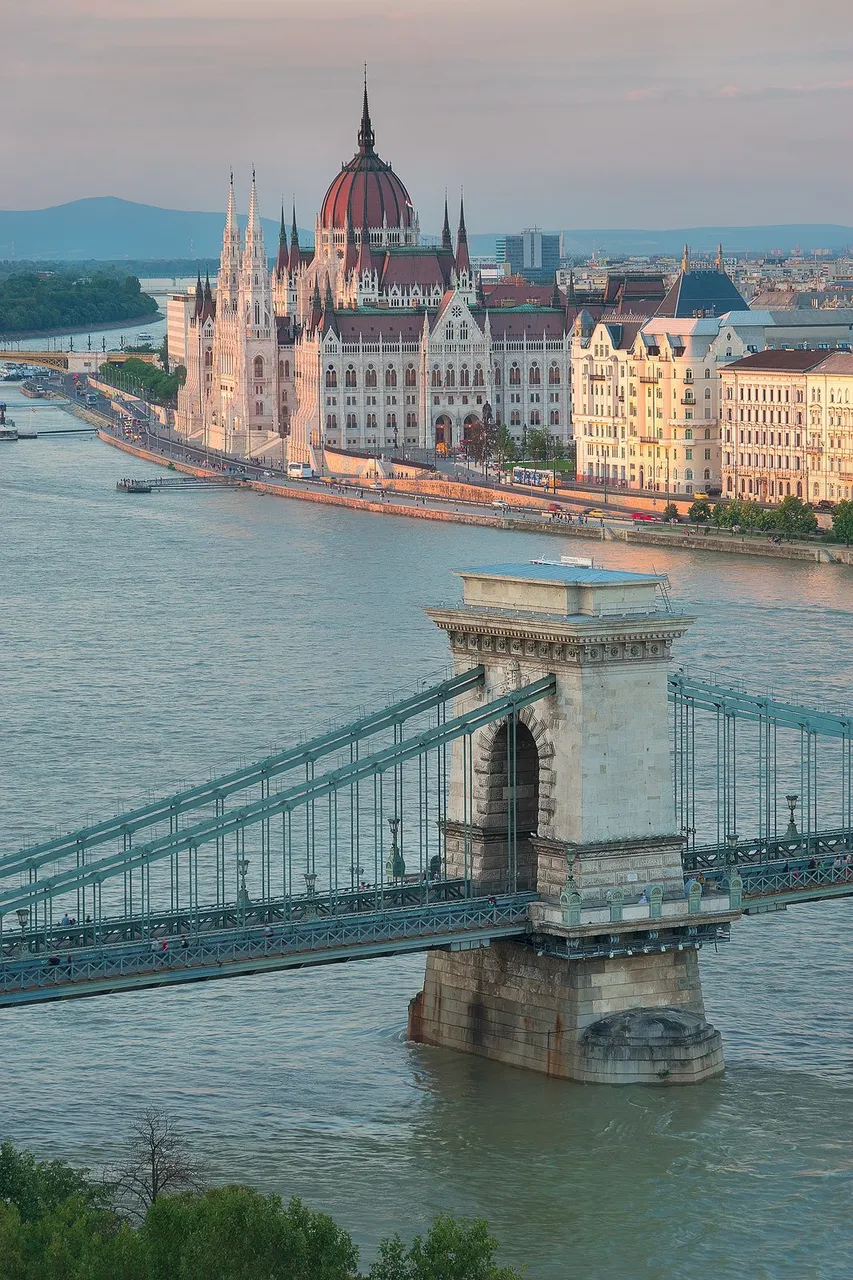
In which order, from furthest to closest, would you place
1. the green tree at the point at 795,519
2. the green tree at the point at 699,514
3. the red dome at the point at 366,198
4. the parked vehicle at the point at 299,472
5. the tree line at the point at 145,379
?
1. the tree line at the point at 145,379
2. the red dome at the point at 366,198
3. the parked vehicle at the point at 299,472
4. the green tree at the point at 699,514
5. the green tree at the point at 795,519

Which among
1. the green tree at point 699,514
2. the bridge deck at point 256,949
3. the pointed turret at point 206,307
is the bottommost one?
the green tree at point 699,514

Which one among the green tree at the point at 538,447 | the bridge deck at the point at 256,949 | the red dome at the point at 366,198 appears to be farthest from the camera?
the red dome at the point at 366,198

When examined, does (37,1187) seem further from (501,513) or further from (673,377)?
(673,377)

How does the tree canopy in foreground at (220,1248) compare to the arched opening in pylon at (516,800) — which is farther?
the arched opening in pylon at (516,800)

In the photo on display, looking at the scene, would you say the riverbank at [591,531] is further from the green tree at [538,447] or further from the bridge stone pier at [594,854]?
the bridge stone pier at [594,854]

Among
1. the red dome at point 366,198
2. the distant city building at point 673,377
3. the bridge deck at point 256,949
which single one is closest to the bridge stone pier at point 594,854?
the bridge deck at point 256,949

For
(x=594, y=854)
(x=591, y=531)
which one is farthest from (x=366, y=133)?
(x=594, y=854)

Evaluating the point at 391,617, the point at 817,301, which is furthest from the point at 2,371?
the point at 391,617
